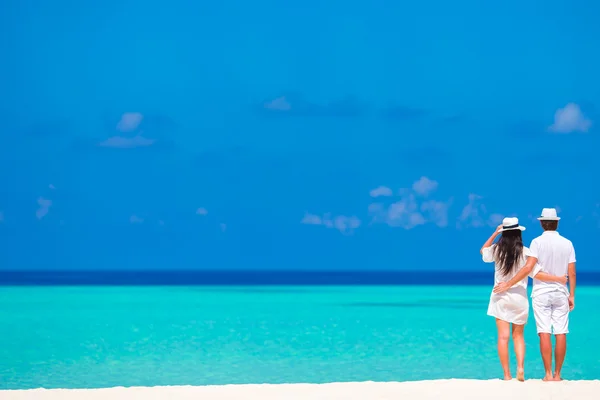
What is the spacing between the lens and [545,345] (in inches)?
237

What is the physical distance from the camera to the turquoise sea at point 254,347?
33.0 feet

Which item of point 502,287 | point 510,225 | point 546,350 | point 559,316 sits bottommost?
point 546,350

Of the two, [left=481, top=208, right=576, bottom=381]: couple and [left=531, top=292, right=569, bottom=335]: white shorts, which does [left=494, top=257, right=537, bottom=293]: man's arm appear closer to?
[left=481, top=208, right=576, bottom=381]: couple

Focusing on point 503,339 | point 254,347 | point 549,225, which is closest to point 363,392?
point 503,339

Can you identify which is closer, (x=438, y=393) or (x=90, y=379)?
(x=438, y=393)

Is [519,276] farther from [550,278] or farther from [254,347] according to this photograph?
[254,347]

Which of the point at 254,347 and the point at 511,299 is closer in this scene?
the point at 511,299

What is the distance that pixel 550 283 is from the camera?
5.90m

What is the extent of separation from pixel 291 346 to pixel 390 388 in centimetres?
764

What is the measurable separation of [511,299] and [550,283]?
274mm

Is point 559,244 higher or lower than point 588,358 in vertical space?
higher

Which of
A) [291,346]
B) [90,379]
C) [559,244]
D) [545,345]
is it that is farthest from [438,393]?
[291,346]

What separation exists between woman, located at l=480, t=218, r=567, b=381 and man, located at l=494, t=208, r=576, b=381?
0.05 metres

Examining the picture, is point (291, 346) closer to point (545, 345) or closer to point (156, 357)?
point (156, 357)
